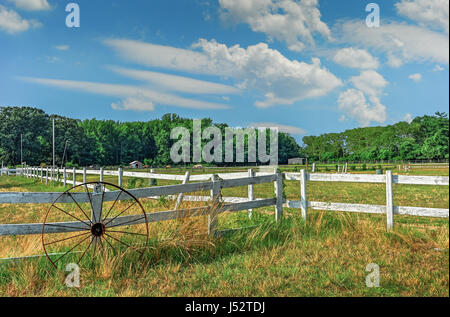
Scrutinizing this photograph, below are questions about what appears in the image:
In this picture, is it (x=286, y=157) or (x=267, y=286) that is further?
(x=286, y=157)

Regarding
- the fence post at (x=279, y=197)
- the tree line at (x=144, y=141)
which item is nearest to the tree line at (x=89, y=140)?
the tree line at (x=144, y=141)

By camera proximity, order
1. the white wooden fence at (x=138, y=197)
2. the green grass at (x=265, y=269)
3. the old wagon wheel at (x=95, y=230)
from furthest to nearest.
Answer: the old wagon wheel at (x=95, y=230) < the white wooden fence at (x=138, y=197) < the green grass at (x=265, y=269)

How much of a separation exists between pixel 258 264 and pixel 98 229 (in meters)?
2.51

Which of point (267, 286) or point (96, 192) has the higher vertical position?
point (96, 192)

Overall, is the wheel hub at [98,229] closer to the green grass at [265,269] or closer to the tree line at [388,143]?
the green grass at [265,269]

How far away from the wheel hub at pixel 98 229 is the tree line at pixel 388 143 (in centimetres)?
A: 7223

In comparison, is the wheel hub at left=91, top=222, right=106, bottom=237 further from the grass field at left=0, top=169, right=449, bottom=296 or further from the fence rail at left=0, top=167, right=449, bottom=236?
the grass field at left=0, top=169, right=449, bottom=296

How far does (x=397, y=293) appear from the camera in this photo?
4.57 metres

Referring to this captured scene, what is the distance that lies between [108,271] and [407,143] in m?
106

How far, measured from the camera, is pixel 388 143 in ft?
381

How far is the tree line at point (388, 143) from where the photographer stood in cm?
8175

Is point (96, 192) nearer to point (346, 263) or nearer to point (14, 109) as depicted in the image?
point (346, 263)

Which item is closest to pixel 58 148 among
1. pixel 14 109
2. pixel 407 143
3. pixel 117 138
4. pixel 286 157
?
pixel 14 109

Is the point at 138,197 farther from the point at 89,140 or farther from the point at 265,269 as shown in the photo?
the point at 89,140
